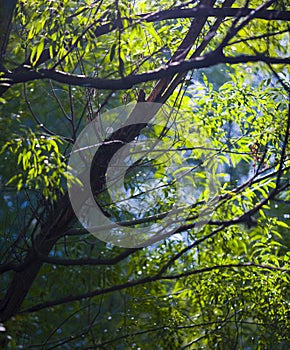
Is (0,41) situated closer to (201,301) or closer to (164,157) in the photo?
(164,157)

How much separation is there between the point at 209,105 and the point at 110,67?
Result: 42 cm

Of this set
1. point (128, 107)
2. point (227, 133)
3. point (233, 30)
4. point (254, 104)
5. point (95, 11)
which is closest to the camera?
point (233, 30)

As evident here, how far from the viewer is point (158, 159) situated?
2.31 m

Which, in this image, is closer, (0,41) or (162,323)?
(0,41)

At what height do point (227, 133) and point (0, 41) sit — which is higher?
point (227, 133)

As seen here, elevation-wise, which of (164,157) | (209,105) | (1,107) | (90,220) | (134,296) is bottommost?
(134,296)

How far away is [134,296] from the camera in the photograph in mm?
2535

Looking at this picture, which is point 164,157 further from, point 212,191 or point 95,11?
point 95,11

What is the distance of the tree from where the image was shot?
1637 millimetres

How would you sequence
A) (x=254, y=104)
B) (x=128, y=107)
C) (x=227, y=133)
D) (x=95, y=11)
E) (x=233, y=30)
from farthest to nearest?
(x=227, y=133) → (x=254, y=104) → (x=128, y=107) → (x=95, y=11) → (x=233, y=30)

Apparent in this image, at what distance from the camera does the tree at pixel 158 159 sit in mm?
1637

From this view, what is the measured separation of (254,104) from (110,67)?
1.88 ft

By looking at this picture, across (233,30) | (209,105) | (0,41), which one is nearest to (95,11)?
(0,41)

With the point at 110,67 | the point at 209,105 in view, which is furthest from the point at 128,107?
the point at 209,105
